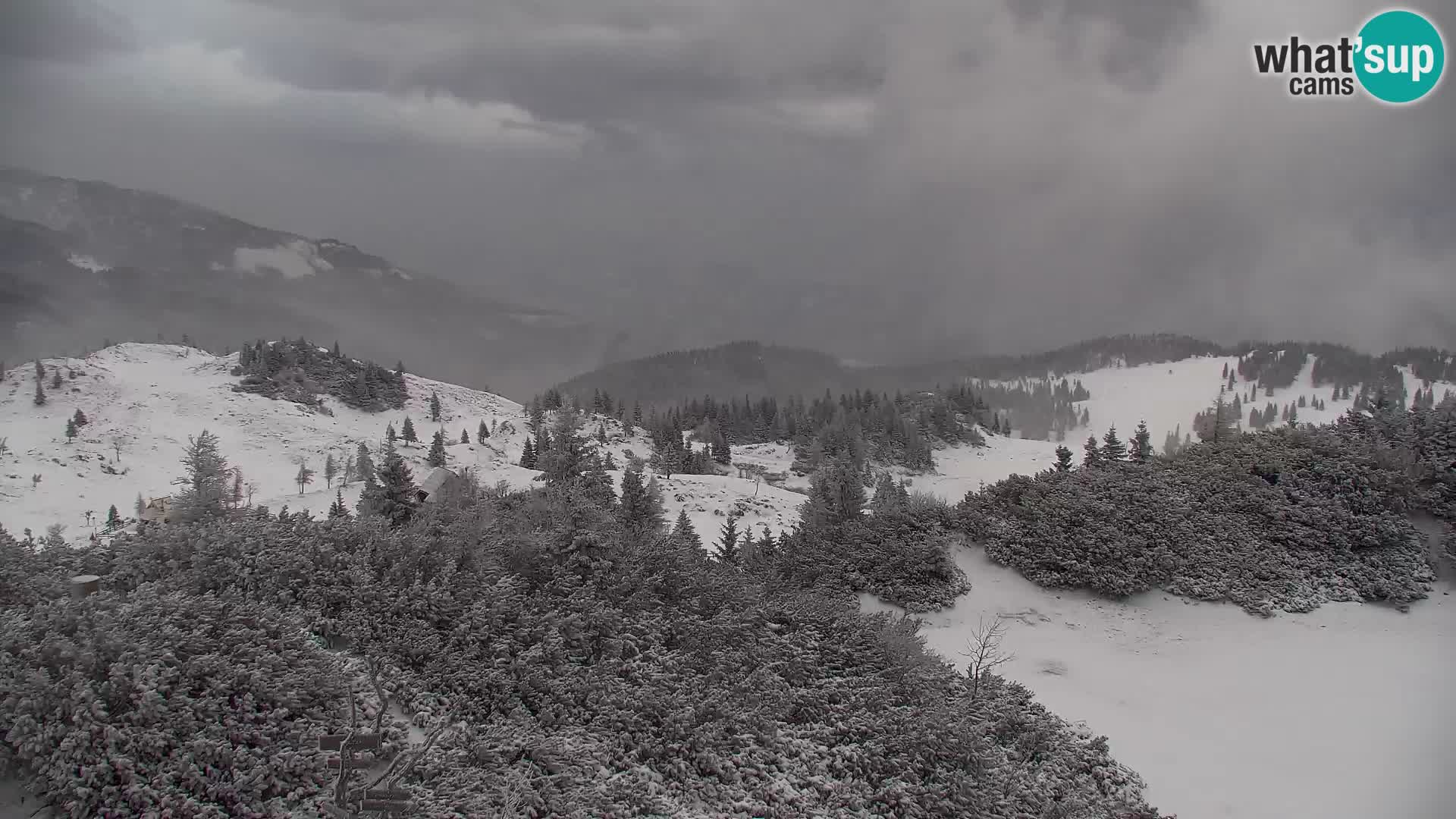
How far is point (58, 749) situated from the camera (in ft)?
22.7

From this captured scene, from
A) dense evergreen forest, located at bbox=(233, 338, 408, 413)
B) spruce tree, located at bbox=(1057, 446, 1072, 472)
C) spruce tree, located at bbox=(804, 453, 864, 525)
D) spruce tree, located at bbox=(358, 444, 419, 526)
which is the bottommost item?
spruce tree, located at bbox=(804, 453, 864, 525)

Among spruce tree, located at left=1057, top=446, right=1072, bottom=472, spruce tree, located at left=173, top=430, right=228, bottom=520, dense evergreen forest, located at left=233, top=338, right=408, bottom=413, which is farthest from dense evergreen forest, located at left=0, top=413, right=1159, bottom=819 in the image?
dense evergreen forest, located at left=233, top=338, right=408, bottom=413

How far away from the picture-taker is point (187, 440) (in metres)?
86.1

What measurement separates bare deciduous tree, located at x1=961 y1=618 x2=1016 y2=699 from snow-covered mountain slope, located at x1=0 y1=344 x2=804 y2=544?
29.8 meters

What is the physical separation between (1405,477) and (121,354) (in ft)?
538

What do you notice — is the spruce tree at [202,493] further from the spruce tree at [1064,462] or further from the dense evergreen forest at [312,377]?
the dense evergreen forest at [312,377]

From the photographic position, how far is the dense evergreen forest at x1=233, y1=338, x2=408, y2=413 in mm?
114750

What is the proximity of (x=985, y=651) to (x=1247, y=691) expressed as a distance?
661 cm

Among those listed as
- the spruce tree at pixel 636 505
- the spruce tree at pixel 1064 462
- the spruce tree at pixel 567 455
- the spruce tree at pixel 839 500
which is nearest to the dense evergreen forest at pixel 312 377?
the spruce tree at pixel 567 455

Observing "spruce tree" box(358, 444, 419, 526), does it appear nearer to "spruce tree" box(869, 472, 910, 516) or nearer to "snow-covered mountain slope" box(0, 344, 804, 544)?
"spruce tree" box(869, 472, 910, 516)

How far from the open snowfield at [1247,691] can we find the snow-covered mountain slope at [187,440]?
31.2 meters

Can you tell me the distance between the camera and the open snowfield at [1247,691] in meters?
13.9

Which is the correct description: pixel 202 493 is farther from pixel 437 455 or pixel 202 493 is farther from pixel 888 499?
pixel 437 455

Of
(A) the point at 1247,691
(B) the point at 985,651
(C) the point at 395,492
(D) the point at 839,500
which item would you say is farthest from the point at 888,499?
(C) the point at 395,492
